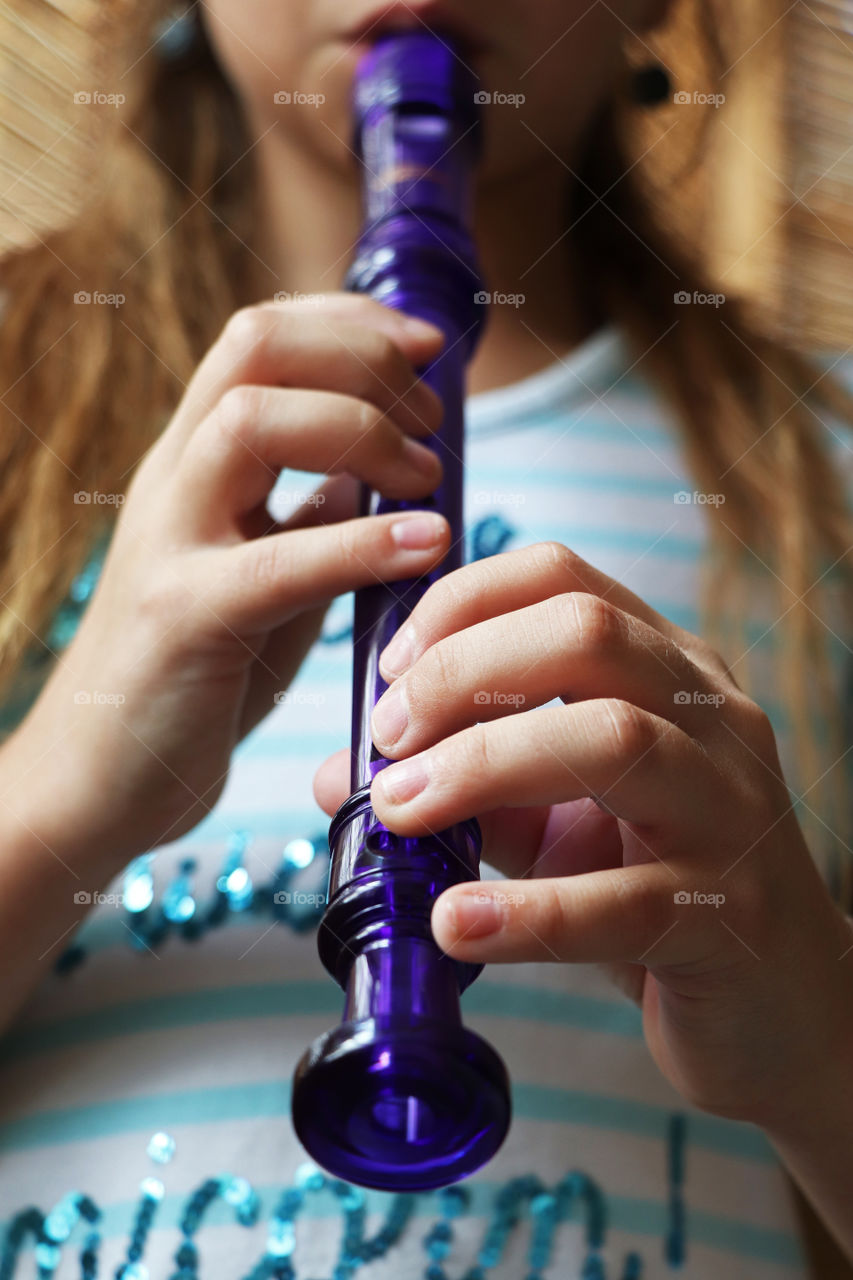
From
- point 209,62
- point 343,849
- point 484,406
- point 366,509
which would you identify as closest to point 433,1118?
point 343,849

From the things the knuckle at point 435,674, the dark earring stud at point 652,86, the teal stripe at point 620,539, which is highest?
the dark earring stud at point 652,86

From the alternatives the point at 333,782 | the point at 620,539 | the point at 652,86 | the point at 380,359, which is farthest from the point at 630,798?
the point at 652,86

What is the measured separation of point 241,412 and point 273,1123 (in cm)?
35

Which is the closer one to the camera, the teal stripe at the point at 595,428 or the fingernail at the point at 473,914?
the fingernail at the point at 473,914

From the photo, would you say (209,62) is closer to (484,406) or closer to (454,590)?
(484,406)

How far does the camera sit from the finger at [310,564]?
47cm

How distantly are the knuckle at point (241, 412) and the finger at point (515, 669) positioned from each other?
173 millimetres

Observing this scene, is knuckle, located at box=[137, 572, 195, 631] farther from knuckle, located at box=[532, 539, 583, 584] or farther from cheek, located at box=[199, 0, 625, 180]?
cheek, located at box=[199, 0, 625, 180]

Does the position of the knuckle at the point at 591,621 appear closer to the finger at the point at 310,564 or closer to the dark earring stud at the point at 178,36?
the finger at the point at 310,564

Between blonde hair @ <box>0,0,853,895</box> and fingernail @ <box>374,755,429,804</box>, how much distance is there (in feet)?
1.40

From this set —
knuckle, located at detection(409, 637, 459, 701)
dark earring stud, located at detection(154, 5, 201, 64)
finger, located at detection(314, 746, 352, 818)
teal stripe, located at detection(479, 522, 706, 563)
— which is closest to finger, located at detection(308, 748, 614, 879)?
finger, located at detection(314, 746, 352, 818)

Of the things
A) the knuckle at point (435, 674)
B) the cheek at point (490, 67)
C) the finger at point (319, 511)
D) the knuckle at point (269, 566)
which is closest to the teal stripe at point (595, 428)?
the cheek at point (490, 67)

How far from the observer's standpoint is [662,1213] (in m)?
0.60

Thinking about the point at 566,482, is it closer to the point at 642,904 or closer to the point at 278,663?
the point at 278,663
